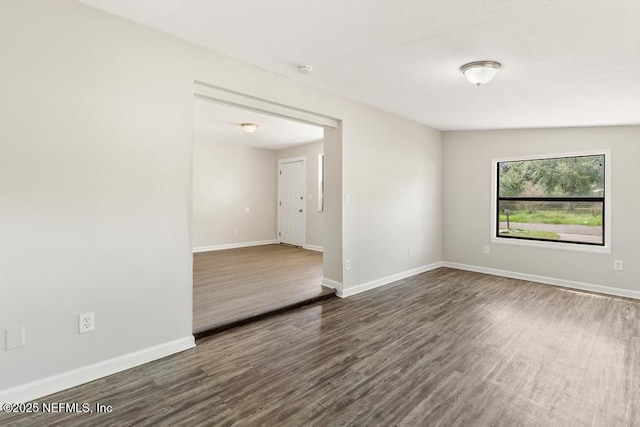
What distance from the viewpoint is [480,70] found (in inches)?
103

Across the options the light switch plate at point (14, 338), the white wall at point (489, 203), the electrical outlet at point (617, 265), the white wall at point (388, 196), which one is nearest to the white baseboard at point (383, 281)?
the white wall at point (388, 196)

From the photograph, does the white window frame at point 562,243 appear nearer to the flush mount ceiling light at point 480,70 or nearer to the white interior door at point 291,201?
the flush mount ceiling light at point 480,70

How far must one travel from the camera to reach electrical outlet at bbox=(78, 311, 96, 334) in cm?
210

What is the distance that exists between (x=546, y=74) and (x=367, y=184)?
84.5 inches

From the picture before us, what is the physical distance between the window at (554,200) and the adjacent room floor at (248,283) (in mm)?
3166

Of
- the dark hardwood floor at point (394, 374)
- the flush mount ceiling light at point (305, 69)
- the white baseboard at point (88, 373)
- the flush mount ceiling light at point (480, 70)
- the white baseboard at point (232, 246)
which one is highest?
the flush mount ceiling light at point (305, 69)

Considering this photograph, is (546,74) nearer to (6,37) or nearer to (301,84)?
(301,84)

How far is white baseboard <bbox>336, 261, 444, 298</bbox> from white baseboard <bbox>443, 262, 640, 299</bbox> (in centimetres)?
51

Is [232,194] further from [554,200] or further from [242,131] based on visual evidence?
[554,200]

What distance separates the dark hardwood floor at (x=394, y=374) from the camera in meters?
1.82

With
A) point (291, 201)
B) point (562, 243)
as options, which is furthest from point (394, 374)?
point (291, 201)

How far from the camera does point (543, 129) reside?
462 cm

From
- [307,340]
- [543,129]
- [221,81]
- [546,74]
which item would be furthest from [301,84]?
[543,129]

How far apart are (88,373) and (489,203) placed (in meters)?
5.35
